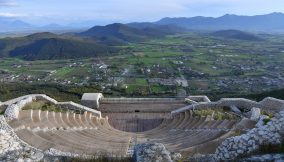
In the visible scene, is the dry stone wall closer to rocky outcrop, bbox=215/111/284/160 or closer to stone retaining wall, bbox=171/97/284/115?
stone retaining wall, bbox=171/97/284/115

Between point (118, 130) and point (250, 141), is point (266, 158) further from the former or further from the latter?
point (118, 130)

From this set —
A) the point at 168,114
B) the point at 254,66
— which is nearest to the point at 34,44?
the point at 254,66

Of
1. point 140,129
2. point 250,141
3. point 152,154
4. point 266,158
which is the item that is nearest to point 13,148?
point 152,154

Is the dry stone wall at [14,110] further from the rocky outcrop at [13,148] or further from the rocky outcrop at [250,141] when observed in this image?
the rocky outcrop at [250,141]

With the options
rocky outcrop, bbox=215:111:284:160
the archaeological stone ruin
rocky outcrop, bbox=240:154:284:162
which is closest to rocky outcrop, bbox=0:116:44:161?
the archaeological stone ruin

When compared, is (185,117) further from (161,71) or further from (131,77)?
(161,71)
